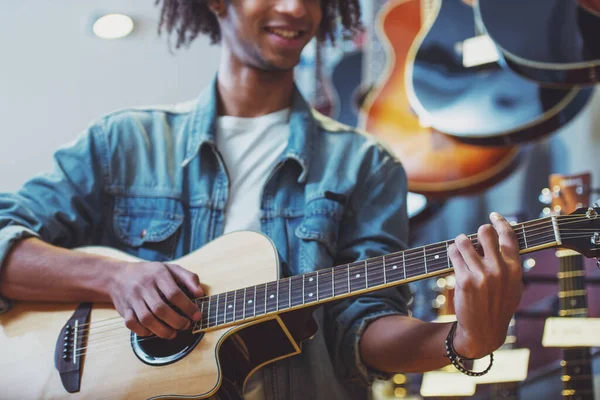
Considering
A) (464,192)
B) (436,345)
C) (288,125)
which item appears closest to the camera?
(436,345)

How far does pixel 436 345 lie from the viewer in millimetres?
1225

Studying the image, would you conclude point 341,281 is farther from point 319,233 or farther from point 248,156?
point 248,156

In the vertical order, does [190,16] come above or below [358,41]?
above

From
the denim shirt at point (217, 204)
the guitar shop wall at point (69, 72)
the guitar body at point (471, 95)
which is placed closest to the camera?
the denim shirt at point (217, 204)

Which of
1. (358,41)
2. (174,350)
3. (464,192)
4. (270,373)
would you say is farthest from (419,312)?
(174,350)

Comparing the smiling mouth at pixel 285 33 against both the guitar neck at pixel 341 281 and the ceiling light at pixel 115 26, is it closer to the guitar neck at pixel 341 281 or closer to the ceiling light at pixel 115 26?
the guitar neck at pixel 341 281

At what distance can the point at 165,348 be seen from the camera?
125 cm

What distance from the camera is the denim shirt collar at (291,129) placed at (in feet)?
4.95

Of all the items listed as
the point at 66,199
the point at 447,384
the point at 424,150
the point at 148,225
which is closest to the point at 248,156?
the point at 148,225

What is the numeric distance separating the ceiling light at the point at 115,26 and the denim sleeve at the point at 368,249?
4.10ft

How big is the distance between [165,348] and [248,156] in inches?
17.4

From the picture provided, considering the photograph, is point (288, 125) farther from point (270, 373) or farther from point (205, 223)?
point (270, 373)

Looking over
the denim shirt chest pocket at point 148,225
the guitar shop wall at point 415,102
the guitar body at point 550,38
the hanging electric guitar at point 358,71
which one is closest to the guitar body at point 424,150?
the guitar shop wall at point 415,102

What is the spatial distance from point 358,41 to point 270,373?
5.11 feet
